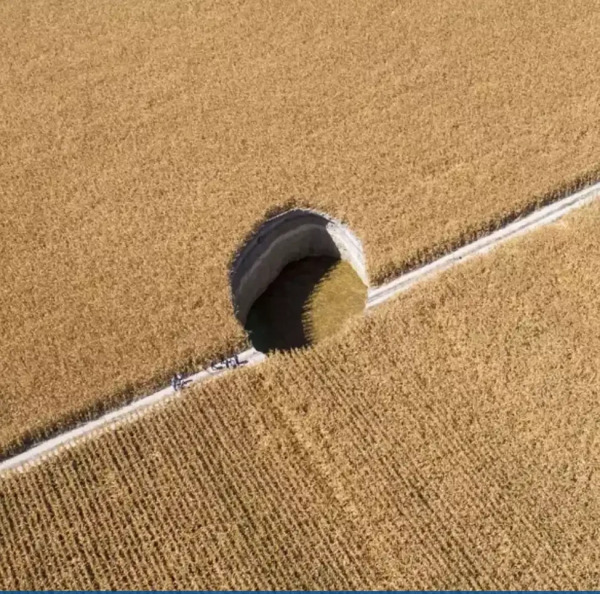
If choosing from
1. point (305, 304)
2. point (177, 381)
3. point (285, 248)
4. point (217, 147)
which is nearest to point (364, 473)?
point (177, 381)

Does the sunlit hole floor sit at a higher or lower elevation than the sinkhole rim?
lower

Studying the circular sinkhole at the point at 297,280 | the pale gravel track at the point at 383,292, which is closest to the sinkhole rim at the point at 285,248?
the circular sinkhole at the point at 297,280

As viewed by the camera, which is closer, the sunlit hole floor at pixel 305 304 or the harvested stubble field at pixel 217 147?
the harvested stubble field at pixel 217 147

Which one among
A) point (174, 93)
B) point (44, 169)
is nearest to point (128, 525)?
point (44, 169)

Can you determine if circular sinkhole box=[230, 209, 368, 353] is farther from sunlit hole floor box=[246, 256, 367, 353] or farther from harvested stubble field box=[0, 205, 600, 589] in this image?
harvested stubble field box=[0, 205, 600, 589]

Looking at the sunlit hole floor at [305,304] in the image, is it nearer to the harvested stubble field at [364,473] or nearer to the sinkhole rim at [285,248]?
the sinkhole rim at [285,248]

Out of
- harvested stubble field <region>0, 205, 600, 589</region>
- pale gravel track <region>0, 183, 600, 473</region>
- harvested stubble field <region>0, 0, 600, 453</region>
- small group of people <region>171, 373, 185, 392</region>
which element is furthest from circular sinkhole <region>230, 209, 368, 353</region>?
small group of people <region>171, 373, 185, 392</region>

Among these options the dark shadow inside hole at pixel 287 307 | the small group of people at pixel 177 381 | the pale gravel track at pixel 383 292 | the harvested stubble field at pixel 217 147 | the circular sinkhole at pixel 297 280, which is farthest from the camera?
the circular sinkhole at pixel 297 280

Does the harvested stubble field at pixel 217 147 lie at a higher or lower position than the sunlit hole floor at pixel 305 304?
higher
